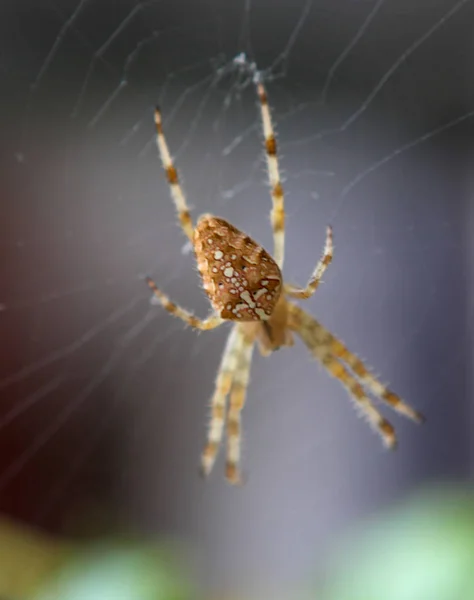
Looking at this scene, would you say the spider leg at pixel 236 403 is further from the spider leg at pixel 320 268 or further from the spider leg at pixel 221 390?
the spider leg at pixel 320 268

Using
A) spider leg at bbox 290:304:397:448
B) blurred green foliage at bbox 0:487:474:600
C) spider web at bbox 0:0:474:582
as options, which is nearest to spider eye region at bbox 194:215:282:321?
spider leg at bbox 290:304:397:448

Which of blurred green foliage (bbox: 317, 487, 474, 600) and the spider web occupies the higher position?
the spider web

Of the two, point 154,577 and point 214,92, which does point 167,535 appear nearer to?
point 154,577

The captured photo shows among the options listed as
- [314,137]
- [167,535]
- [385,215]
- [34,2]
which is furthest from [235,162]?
[167,535]

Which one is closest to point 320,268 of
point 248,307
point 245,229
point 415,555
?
point 248,307

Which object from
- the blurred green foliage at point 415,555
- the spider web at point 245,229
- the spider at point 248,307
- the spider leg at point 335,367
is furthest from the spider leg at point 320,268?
the spider web at point 245,229

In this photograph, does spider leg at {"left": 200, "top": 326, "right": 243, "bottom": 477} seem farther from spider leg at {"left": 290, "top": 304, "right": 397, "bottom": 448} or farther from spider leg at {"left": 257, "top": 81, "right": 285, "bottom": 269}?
spider leg at {"left": 257, "top": 81, "right": 285, "bottom": 269}

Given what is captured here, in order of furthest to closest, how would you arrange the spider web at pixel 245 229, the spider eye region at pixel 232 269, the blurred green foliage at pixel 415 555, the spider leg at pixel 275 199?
the spider web at pixel 245 229, the blurred green foliage at pixel 415 555, the spider leg at pixel 275 199, the spider eye region at pixel 232 269
